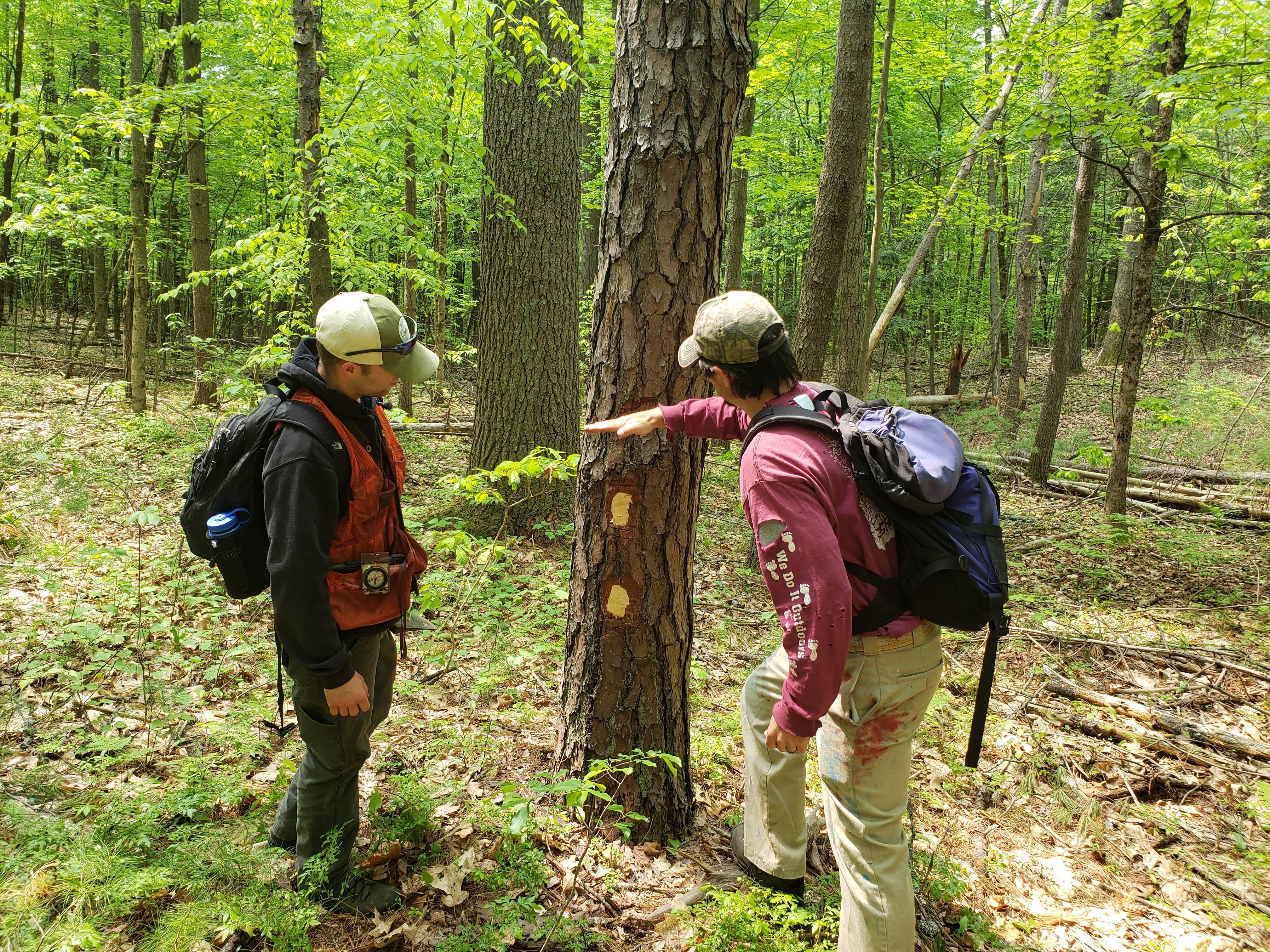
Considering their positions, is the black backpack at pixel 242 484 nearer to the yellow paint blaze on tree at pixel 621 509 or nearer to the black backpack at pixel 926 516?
the yellow paint blaze on tree at pixel 621 509

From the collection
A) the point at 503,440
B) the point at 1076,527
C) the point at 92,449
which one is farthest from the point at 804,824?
the point at 92,449

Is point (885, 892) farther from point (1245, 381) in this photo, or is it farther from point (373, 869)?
point (1245, 381)

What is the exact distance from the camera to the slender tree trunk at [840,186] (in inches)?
257

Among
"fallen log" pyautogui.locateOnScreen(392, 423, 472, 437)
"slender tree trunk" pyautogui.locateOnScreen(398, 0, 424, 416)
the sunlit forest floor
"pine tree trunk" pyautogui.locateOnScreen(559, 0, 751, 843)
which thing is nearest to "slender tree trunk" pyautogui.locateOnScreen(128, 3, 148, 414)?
the sunlit forest floor

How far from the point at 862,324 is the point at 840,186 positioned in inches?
63.3

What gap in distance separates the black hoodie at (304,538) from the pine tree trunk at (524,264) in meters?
3.99

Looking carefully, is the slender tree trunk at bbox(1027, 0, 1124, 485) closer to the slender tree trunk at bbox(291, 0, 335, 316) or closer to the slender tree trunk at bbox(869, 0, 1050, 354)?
the slender tree trunk at bbox(869, 0, 1050, 354)

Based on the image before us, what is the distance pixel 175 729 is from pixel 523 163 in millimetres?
5279

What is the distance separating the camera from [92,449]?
26.3ft

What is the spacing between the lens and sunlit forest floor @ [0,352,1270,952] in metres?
2.40

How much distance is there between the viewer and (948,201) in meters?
10.4

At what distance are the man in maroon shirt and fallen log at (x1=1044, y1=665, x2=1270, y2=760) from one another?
319cm

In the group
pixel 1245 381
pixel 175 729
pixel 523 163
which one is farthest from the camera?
pixel 1245 381

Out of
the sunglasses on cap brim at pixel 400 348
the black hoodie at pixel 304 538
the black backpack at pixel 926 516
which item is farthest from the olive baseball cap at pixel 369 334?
the black backpack at pixel 926 516
